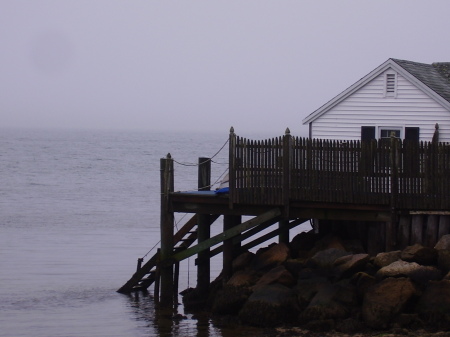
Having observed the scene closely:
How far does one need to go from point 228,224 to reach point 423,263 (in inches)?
200

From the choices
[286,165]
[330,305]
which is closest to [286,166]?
[286,165]

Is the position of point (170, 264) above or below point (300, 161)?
below

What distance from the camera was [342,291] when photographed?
16.5 metres

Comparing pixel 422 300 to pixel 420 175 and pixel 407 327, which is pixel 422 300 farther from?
pixel 420 175

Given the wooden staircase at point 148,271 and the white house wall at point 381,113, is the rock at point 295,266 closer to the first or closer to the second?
the wooden staircase at point 148,271

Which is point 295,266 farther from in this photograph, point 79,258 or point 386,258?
point 79,258

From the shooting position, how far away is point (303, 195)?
60.6 ft

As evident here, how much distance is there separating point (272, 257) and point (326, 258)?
144 centimetres

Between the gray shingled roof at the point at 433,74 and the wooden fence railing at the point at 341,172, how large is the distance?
416 centimetres

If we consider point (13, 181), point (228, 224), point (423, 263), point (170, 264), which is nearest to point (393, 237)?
point (423, 263)

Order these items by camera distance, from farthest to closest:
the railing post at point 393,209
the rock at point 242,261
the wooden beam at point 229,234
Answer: the rock at point 242,261 → the wooden beam at point 229,234 → the railing post at point 393,209

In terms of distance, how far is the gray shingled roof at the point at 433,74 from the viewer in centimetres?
2205

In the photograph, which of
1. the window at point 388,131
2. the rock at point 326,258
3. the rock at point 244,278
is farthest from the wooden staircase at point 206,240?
the window at point 388,131

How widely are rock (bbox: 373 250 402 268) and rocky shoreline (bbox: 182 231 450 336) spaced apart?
2cm
